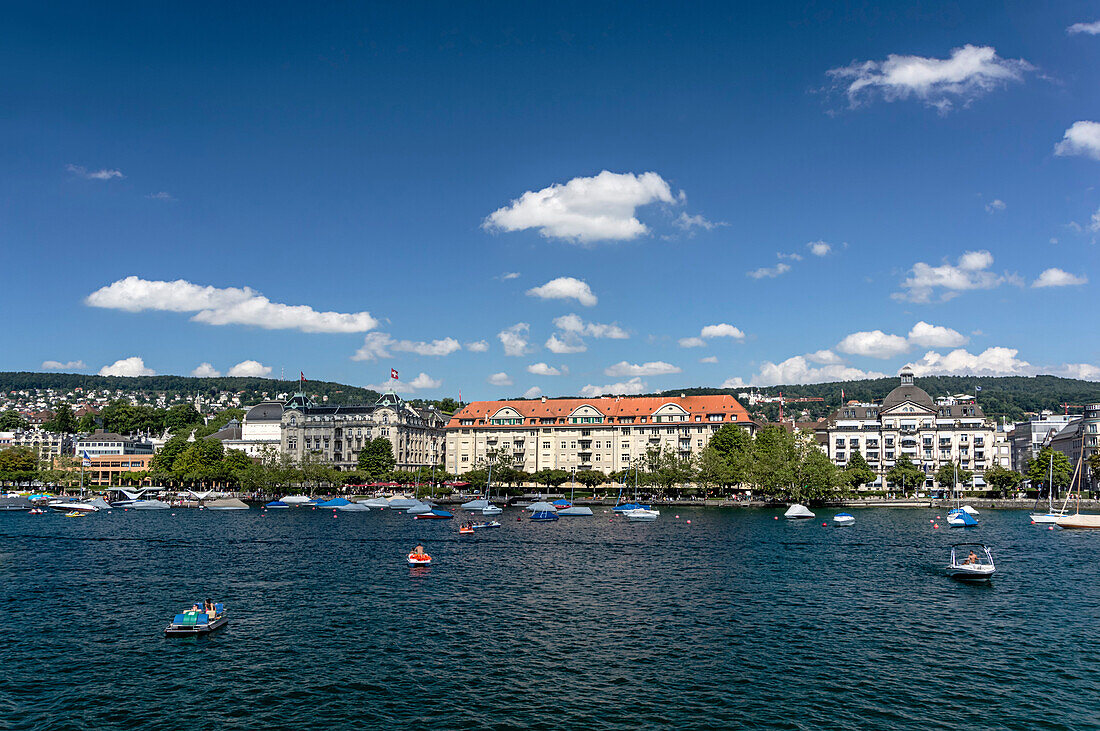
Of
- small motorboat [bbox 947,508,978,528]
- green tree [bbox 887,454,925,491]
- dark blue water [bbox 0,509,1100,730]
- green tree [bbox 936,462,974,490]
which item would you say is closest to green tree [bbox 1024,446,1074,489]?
green tree [bbox 936,462,974,490]

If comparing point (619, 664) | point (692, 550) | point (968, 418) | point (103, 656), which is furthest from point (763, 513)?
point (103, 656)

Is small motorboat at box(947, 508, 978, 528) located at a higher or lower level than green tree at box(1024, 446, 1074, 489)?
lower

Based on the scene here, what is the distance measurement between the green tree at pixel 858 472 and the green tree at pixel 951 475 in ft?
47.6

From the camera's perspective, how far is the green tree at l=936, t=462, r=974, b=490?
18238cm

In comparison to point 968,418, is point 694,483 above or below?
below

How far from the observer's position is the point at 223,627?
1687 inches

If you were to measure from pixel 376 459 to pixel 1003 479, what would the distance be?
145606mm

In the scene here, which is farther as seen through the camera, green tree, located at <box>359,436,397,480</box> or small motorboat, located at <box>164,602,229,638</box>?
green tree, located at <box>359,436,397,480</box>

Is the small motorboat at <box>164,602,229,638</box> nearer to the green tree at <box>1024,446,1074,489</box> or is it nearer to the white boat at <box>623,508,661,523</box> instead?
the white boat at <box>623,508,661,523</box>

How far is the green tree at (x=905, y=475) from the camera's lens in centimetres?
17725

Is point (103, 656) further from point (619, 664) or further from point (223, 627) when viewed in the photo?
point (619, 664)

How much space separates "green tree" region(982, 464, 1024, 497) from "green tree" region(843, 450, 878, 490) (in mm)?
24210

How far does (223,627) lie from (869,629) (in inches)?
1420

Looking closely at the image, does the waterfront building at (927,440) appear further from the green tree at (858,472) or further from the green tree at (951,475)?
the green tree at (858,472)
